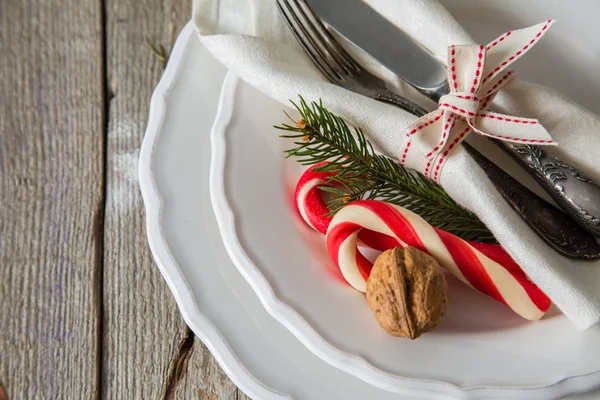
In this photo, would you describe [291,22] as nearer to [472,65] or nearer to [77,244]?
[472,65]

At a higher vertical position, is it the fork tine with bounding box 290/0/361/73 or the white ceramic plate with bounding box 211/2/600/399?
the fork tine with bounding box 290/0/361/73

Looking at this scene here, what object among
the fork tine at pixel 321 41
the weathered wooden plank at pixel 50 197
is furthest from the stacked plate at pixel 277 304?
the weathered wooden plank at pixel 50 197

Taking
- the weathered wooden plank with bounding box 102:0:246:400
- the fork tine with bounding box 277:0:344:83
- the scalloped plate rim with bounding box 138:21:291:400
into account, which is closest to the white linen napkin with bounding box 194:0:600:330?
the fork tine with bounding box 277:0:344:83

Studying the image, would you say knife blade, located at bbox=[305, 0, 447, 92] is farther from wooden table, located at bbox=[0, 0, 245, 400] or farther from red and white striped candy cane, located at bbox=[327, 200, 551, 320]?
wooden table, located at bbox=[0, 0, 245, 400]

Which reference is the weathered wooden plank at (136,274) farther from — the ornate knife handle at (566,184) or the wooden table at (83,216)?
the ornate knife handle at (566,184)

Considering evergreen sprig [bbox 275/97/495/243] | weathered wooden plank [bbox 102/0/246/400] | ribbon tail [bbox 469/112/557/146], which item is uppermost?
ribbon tail [bbox 469/112/557/146]

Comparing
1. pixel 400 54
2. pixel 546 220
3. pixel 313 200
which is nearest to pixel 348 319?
pixel 313 200
